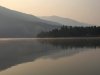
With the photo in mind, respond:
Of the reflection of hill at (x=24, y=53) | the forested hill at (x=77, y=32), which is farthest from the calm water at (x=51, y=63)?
the forested hill at (x=77, y=32)

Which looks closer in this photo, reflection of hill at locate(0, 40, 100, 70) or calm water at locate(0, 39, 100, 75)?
calm water at locate(0, 39, 100, 75)

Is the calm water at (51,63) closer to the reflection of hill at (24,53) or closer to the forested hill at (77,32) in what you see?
the reflection of hill at (24,53)

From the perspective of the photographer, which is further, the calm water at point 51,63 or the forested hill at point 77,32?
the forested hill at point 77,32

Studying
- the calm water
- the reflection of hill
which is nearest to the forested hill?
the reflection of hill

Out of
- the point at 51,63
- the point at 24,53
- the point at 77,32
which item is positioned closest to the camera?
the point at 51,63

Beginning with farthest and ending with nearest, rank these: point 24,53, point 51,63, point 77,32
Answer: point 77,32, point 24,53, point 51,63

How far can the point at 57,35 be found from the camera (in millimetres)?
178125

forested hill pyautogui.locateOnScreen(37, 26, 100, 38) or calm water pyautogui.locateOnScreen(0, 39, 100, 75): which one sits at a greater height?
forested hill pyautogui.locateOnScreen(37, 26, 100, 38)

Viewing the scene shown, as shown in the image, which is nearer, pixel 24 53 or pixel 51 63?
pixel 51 63

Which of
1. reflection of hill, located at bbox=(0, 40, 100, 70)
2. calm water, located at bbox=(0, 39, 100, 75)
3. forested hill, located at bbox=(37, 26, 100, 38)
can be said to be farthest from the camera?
forested hill, located at bbox=(37, 26, 100, 38)

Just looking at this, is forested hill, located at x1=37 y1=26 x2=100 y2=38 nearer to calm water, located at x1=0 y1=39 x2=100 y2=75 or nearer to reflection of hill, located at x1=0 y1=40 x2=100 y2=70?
reflection of hill, located at x1=0 y1=40 x2=100 y2=70

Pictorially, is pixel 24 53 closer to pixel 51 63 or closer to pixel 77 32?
pixel 51 63

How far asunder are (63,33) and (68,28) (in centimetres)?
559

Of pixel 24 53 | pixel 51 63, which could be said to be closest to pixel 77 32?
pixel 24 53
